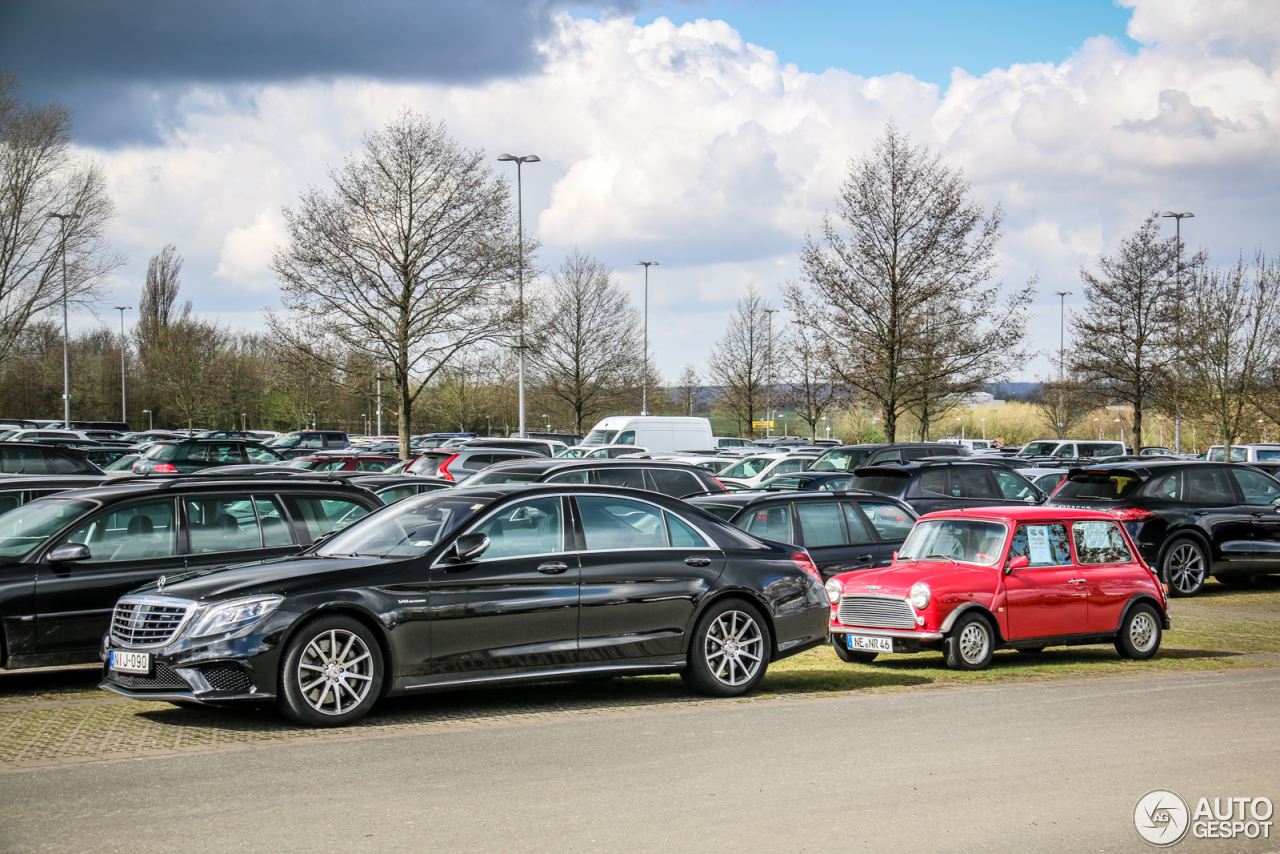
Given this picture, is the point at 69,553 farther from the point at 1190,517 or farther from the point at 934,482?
the point at 1190,517

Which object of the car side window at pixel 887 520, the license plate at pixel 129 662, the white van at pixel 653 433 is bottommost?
the license plate at pixel 129 662

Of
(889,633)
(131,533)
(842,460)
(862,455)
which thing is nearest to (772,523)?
(889,633)

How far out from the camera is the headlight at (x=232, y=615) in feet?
23.9

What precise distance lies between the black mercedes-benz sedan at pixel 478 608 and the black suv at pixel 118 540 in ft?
3.89

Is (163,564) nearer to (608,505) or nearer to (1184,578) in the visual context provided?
(608,505)

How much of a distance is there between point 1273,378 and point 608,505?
40.3 meters

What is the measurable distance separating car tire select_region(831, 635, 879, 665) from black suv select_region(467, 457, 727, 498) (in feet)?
19.4

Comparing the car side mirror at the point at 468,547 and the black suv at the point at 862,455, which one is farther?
the black suv at the point at 862,455

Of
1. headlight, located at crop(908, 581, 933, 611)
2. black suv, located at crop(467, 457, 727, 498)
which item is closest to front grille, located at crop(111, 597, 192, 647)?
headlight, located at crop(908, 581, 933, 611)

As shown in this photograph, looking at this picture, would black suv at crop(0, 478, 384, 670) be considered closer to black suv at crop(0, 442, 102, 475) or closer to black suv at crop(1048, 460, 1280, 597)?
black suv at crop(0, 442, 102, 475)

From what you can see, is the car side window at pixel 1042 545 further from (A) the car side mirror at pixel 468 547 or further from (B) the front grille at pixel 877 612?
(A) the car side mirror at pixel 468 547

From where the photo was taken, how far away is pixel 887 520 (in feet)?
44.1

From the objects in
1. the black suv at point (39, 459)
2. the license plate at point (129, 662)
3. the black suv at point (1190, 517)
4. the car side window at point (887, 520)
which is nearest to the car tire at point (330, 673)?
the license plate at point (129, 662)

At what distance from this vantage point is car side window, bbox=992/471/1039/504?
18656 millimetres
